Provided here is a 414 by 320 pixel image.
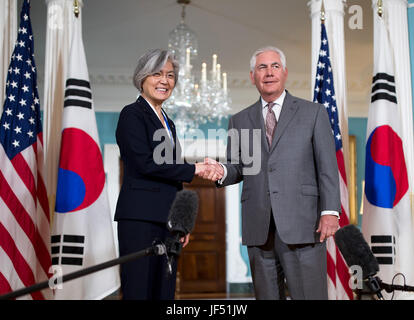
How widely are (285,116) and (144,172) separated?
700 millimetres

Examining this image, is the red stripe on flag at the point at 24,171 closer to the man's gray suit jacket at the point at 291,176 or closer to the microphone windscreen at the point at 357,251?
the man's gray suit jacket at the point at 291,176

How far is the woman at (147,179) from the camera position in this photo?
6.62 feet

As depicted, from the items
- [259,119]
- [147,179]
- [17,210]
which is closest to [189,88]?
[17,210]

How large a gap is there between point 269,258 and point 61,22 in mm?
2896

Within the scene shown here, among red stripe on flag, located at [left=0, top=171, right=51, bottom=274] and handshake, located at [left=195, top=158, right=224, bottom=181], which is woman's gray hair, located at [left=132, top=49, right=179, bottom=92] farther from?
red stripe on flag, located at [left=0, top=171, right=51, bottom=274]

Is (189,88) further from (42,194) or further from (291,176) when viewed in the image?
(291,176)

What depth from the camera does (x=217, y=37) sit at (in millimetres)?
6566

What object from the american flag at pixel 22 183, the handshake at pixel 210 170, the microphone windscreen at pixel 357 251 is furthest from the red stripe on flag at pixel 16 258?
the microphone windscreen at pixel 357 251

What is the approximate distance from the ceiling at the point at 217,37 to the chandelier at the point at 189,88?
0.32 metres

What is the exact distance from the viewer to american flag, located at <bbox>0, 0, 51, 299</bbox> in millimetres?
3225

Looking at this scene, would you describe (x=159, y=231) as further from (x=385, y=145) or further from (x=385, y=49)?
(x=385, y=49)

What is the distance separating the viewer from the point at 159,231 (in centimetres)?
207
